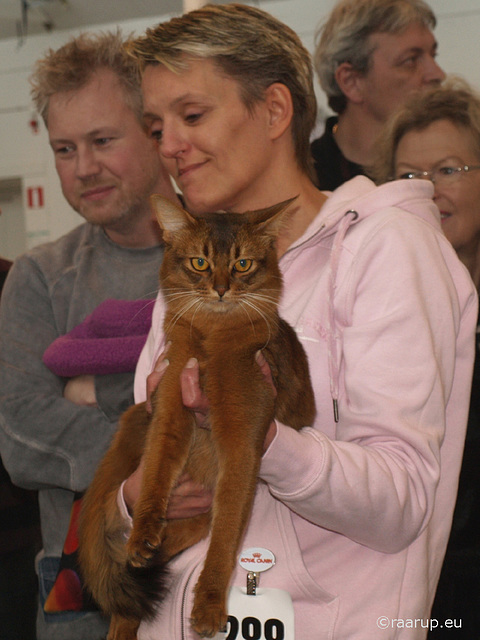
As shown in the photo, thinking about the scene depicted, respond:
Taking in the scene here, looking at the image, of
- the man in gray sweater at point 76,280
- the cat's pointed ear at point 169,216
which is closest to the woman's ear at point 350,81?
the man in gray sweater at point 76,280

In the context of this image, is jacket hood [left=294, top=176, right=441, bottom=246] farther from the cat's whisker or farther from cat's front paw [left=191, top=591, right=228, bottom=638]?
cat's front paw [left=191, top=591, right=228, bottom=638]

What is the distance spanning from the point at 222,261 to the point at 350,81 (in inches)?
65.1

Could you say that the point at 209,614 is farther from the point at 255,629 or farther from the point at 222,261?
the point at 222,261

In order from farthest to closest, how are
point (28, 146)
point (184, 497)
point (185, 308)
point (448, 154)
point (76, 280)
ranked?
point (28, 146), point (448, 154), point (76, 280), point (185, 308), point (184, 497)

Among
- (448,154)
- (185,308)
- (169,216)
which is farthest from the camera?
(448,154)

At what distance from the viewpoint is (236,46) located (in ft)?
4.94

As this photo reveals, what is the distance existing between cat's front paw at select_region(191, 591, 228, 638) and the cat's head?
0.54 metres

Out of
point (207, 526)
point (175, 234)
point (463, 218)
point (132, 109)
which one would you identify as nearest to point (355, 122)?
point (463, 218)

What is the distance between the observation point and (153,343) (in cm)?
166

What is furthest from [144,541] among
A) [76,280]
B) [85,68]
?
[85,68]

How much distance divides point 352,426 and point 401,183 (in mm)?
530

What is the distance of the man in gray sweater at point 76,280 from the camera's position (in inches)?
75.4

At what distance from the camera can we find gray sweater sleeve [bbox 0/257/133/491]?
1.90m

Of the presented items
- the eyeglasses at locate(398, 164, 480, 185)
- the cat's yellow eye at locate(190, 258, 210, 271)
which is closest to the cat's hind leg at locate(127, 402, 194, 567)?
the cat's yellow eye at locate(190, 258, 210, 271)
